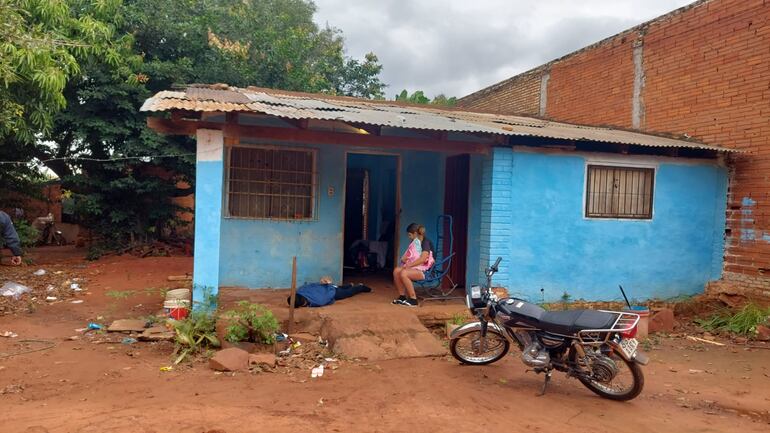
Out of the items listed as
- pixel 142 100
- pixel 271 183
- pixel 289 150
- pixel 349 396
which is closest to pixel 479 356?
pixel 349 396

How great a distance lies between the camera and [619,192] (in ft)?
26.7

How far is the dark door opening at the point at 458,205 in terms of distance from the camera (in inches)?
327

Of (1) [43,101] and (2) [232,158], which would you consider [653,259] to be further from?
(1) [43,101]

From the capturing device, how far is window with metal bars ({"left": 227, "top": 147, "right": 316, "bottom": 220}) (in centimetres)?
758

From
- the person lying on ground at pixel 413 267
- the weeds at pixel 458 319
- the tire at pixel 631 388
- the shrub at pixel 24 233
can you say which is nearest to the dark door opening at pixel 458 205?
the person lying on ground at pixel 413 267

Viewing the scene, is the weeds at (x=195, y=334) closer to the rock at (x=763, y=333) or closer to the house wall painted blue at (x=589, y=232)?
the house wall painted blue at (x=589, y=232)

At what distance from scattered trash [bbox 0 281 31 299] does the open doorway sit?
508cm

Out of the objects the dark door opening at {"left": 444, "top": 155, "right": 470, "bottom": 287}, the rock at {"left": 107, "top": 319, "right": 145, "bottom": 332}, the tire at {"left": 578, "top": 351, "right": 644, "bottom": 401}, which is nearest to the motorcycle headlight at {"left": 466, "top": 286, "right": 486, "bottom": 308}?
the tire at {"left": 578, "top": 351, "right": 644, "bottom": 401}

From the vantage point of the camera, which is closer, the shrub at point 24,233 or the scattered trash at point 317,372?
the scattered trash at point 317,372

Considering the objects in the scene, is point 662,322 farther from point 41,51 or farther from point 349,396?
point 41,51

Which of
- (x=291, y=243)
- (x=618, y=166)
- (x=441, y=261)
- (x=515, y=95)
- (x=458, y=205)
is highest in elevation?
(x=515, y=95)

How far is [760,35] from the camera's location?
816cm

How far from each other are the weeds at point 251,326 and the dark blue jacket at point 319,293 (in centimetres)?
120

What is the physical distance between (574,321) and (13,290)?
8129 millimetres
